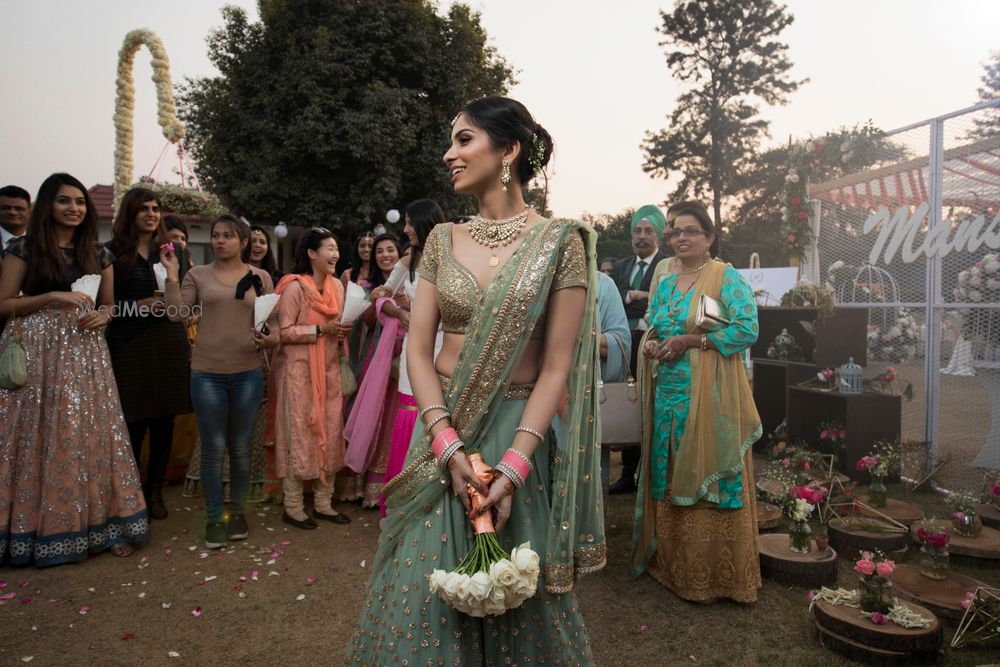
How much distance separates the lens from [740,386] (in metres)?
3.59

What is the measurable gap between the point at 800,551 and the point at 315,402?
3255 mm

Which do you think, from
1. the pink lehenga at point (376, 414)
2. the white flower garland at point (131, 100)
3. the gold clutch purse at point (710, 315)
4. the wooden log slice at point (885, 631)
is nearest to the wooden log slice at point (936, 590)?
the wooden log slice at point (885, 631)

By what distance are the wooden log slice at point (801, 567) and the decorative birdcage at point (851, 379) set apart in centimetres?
274

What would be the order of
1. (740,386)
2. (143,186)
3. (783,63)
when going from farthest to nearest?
(783,63), (143,186), (740,386)

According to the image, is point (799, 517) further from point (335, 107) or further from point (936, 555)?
point (335, 107)

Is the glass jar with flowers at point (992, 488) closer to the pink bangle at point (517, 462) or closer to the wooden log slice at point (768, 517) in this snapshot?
the wooden log slice at point (768, 517)

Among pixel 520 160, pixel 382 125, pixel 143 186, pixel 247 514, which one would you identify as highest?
pixel 382 125

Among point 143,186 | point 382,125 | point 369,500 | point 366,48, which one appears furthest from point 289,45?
point 369,500

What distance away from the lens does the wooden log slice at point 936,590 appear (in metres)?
3.09

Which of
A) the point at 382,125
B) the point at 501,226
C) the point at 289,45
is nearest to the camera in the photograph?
the point at 501,226

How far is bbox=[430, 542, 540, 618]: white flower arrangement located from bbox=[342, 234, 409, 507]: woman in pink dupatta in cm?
334

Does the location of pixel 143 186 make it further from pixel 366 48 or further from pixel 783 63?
pixel 783 63

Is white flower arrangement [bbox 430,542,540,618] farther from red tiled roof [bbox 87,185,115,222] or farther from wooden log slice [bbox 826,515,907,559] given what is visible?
red tiled roof [bbox 87,185,115,222]

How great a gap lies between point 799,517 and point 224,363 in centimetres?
347
